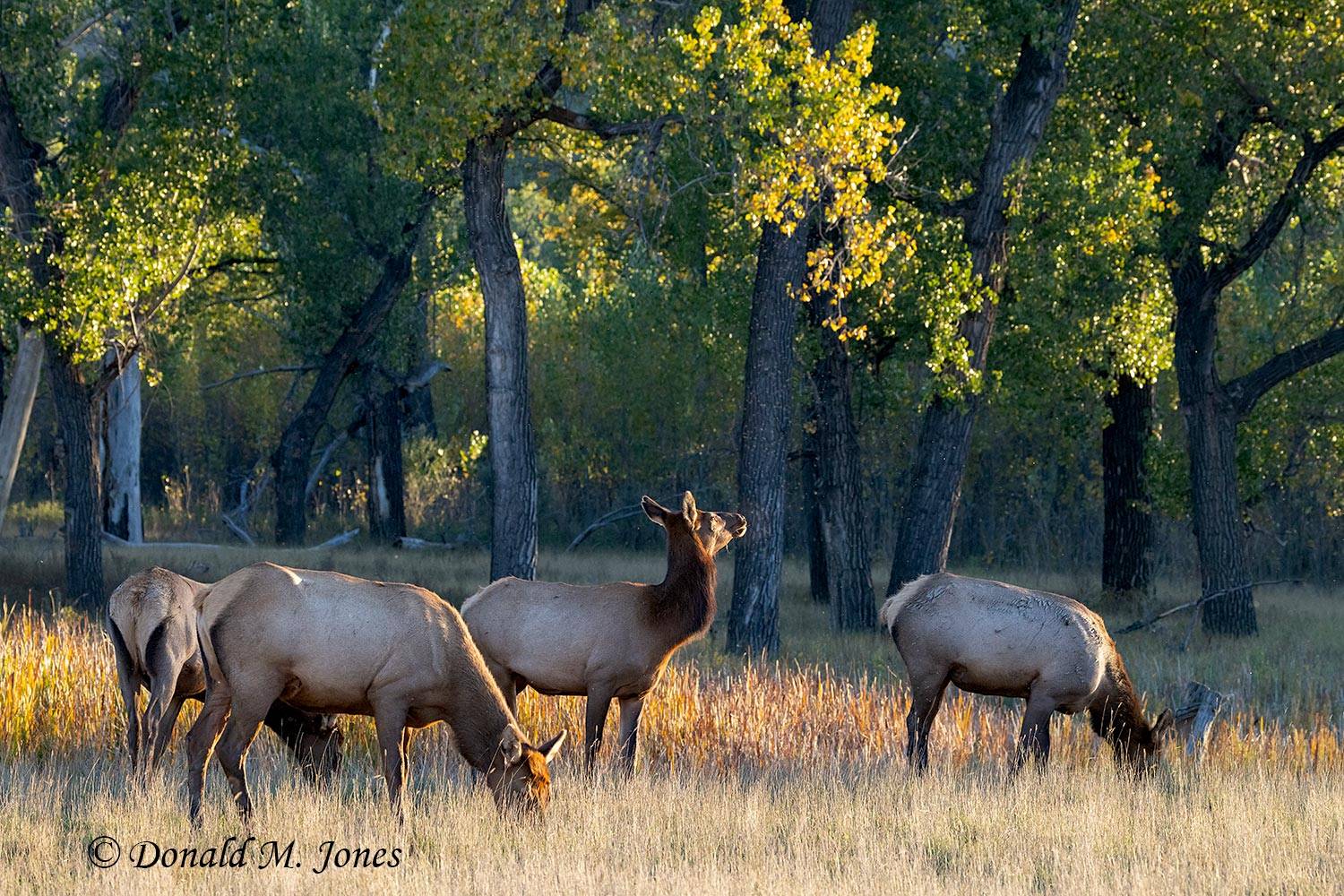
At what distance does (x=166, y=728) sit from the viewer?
11.1m

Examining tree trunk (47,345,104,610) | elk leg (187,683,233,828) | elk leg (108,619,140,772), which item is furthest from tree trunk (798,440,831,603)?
elk leg (187,683,233,828)

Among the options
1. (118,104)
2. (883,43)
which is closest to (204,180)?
(118,104)

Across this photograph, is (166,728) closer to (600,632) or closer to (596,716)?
(596,716)

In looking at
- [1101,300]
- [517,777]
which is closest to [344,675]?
[517,777]

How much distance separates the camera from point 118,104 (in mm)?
21391

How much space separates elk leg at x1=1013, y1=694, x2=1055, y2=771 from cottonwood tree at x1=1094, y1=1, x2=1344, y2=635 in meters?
9.15

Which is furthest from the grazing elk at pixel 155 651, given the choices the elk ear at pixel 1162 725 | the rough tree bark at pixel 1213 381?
the rough tree bark at pixel 1213 381

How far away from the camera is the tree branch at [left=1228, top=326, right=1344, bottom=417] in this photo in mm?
21219

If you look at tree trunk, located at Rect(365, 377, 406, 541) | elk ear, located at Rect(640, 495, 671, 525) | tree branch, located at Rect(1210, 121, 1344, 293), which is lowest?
elk ear, located at Rect(640, 495, 671, 525)

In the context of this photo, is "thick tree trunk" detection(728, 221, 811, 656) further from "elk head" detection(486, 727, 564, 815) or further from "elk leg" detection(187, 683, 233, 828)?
"elk leg" detection(187, 683, 233, 828)

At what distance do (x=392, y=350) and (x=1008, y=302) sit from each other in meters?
14.4

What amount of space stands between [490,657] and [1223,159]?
1478 centimetres

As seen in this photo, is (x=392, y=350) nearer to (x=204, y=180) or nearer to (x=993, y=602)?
(x=204, y=180)

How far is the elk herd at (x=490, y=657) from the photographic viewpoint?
9141 millimetres
